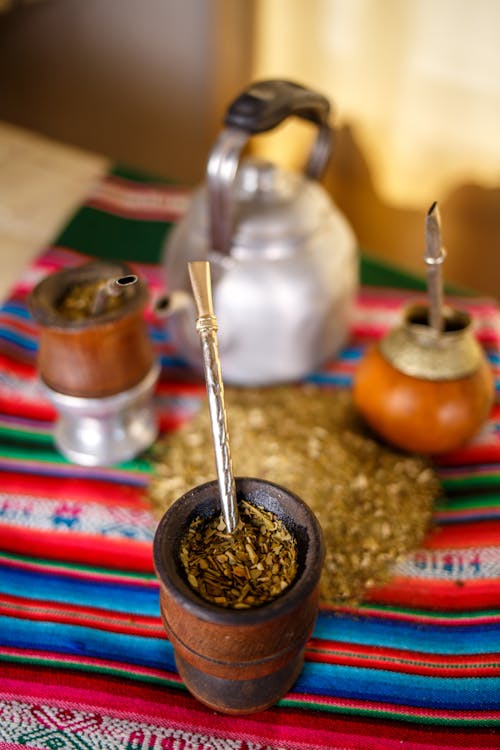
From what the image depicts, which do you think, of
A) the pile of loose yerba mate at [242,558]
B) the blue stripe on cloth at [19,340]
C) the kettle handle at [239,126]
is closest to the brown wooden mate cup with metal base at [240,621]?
the pile of loose yerba mate at [242,558]

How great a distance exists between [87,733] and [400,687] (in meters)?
0.27

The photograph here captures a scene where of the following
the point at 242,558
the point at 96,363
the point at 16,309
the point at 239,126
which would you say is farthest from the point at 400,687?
the point at 16,309

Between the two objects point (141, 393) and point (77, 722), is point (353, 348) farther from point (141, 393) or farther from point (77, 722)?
point (77, 722)

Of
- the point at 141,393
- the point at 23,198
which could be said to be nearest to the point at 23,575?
the point at 141,393

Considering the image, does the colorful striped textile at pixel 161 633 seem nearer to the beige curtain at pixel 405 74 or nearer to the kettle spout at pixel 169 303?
the kettle spout at pixel 169 303

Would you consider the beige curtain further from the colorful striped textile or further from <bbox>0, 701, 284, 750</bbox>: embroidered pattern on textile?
<bbox>0, 701, 284, 750</bbox>: embroidered pattern on textile

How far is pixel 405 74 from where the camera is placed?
1604 mm

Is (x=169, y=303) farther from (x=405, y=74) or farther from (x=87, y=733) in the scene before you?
(x=405, y=74)

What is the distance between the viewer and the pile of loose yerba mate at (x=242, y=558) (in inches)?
20.6

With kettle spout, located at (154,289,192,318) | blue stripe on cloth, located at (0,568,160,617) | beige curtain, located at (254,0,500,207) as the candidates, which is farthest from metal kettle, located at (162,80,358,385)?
beige curtain, located at (254,0,500,207)

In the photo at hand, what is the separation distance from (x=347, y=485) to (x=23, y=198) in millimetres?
833

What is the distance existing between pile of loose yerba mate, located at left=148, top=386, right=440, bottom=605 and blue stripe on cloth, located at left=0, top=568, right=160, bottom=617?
10cm

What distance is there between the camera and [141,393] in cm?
79

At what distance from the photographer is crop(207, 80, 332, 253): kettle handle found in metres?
0.77
